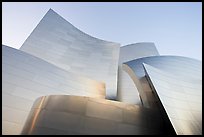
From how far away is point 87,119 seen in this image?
5379mm

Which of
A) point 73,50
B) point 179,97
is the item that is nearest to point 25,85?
point 179,97

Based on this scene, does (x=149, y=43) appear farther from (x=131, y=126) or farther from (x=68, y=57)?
(x=131, y=126)

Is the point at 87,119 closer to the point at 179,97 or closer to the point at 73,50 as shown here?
the point at 179,97

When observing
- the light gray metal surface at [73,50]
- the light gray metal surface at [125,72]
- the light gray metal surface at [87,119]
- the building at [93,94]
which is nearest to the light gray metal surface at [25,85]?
the building at [93,94]

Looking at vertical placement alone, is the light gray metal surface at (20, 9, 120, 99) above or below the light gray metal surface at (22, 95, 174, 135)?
above

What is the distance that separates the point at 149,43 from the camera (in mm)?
29328

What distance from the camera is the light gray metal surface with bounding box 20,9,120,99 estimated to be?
17.8 metres

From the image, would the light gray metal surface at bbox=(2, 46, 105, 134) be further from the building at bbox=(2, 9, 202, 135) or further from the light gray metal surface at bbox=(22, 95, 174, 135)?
the light gray metal surface at bbox=(22, 95, 174, 135)

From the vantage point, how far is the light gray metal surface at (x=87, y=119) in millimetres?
5148

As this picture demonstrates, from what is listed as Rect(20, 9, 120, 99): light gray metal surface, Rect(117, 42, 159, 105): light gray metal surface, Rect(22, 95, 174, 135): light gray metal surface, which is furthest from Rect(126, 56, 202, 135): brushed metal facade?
Rect(20, 9, 120, 99): light gray metal surface

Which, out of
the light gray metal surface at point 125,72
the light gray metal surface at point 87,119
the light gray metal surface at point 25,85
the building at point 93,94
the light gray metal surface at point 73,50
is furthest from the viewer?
the light gray metal surface at point 73,50

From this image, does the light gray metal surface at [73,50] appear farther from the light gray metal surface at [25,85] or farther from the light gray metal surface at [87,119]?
the light gray metal surface at [87,119]

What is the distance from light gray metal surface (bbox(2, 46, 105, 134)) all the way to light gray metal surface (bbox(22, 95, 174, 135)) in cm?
279

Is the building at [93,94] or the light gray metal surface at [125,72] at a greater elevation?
the light gray metal surface at [125,72]
